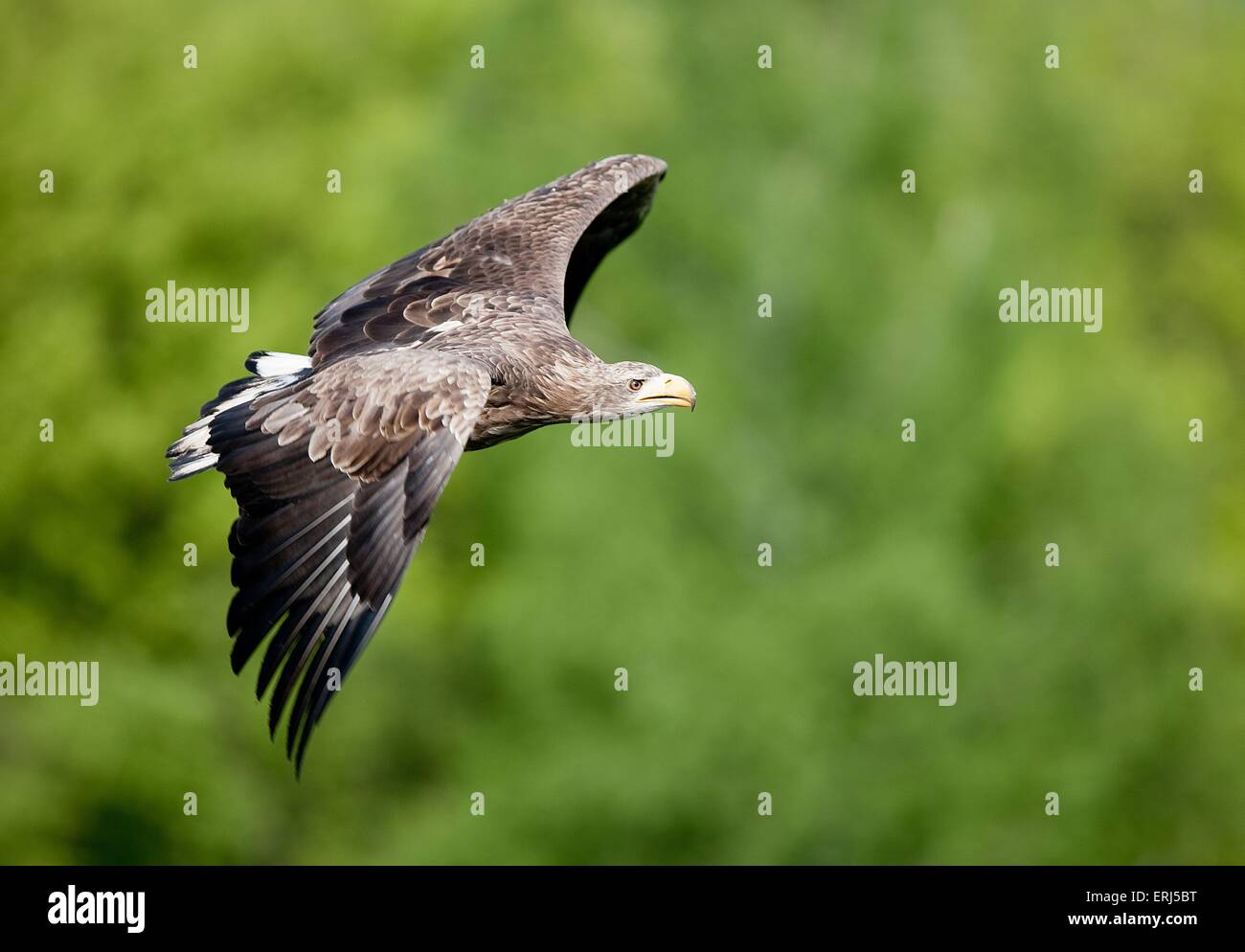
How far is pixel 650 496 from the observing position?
30547mm

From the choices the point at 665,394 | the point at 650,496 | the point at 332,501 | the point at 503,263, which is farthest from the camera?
the point at 650,496

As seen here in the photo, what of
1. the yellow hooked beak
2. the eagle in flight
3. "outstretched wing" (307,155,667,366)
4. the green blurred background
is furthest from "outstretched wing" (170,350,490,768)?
the green blurred background

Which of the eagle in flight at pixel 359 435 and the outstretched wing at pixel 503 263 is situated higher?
the outstretched wing at pixel 503 263

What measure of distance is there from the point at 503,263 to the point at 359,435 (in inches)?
146

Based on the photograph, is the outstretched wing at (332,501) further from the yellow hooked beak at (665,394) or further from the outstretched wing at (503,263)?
the yellow hooked beak at (665,394)

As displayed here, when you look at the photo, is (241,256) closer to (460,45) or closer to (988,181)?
(460,45)

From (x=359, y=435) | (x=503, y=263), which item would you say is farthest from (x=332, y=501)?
(x=503, y=263)

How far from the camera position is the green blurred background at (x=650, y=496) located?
96.4 ft

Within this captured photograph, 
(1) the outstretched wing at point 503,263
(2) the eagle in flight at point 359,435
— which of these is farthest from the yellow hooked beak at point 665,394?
(1) the outstretched wing at point 503,263

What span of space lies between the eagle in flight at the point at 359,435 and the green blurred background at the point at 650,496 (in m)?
14.9

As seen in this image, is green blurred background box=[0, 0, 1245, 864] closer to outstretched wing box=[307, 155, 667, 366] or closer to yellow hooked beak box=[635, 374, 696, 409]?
outstretched wing box=[307, 155, 667, 366]

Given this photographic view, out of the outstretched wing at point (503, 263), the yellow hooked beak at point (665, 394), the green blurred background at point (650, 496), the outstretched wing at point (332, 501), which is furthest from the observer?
the green blurred background at point (650, 496)

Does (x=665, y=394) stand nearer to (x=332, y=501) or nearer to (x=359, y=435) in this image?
(x=359, y=435)
